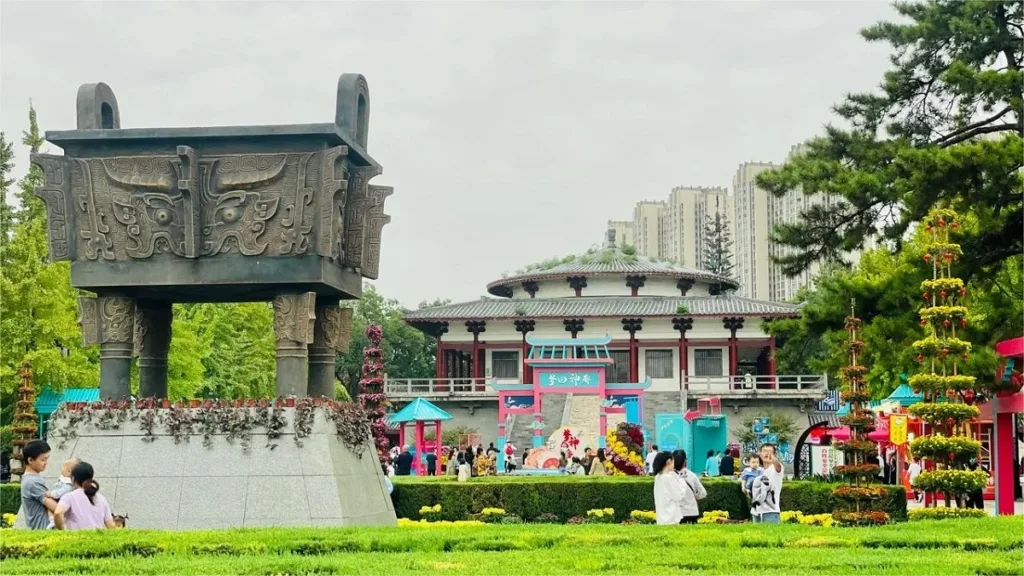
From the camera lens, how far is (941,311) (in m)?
15.9

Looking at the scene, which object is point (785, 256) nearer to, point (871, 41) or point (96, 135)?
point (871, 41)

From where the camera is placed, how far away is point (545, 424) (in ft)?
140

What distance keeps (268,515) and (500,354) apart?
40.4 metres

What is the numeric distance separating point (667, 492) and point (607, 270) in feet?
137

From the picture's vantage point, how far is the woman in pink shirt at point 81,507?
32.5ft

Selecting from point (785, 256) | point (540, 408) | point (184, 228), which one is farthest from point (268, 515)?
point (540, 408)

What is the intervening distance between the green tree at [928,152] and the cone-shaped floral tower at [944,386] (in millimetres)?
1325

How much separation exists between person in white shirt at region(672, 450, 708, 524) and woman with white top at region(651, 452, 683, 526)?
0.18 ft

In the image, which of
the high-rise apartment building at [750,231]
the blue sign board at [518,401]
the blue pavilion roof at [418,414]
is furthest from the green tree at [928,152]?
the high-rise apartment building at [750,231]

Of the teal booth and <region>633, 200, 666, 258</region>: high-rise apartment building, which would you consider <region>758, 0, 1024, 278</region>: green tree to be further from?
<region>633, 200, 666, 258</region>: high-rise apartment building

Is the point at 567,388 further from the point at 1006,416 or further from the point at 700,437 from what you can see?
the point at 1006,416

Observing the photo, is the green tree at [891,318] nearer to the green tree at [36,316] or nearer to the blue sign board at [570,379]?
the green tree at [36,316]

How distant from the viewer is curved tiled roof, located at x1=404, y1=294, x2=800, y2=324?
49.7 meters

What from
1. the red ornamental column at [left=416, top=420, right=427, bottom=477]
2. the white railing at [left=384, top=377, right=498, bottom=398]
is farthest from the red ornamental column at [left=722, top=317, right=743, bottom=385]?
the red ornamental column at [left=416, top=420, right=427, bottom=477]
